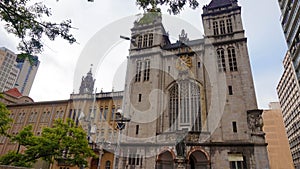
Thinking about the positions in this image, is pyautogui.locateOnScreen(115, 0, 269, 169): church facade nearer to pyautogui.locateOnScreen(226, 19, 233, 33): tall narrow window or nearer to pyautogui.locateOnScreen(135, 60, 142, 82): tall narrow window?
pyautogui.locateOnScreen(135, 60, 142, 82): tall narrow window

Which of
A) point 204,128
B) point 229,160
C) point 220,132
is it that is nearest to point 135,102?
point 204,128

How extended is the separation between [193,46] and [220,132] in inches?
448

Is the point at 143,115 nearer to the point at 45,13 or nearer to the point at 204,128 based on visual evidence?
the point at 204,128

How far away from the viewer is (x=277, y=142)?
5769 centimetres

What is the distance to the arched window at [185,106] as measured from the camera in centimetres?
2200

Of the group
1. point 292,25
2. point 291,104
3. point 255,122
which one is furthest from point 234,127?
point 291,104

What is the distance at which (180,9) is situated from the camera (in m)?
6.08

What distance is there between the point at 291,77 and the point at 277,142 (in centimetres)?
1887

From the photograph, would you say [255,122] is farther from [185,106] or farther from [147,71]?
[147,71]

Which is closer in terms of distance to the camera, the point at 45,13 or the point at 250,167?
the point at 45,13

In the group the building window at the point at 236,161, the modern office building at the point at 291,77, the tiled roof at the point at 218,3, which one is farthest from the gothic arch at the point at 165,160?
the modern office building at the point at 291,77

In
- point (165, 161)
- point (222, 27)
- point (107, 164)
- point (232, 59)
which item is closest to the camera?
point (165, 161)

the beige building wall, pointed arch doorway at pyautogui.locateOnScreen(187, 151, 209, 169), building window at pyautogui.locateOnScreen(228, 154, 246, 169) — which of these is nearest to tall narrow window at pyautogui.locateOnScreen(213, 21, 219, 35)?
building window at pyautogui.locateOnScreen(228, 154, 246, 169)

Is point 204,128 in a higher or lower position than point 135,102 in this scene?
lower
